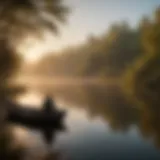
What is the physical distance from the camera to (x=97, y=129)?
10.9 feet

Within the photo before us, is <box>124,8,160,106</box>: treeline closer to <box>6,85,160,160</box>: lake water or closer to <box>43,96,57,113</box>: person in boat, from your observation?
<box>6,85,160,160</box>: lake water

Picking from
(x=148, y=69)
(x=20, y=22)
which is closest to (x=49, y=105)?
(x=20, y=22)

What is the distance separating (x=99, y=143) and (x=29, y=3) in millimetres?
1583

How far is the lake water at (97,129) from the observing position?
9.14 ft

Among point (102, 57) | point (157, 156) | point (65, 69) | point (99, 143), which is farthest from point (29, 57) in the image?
point (157, 156)

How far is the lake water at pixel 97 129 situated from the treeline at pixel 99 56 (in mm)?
182

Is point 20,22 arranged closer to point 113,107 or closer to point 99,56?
point 99,56

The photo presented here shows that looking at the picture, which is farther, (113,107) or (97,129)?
(113,107)

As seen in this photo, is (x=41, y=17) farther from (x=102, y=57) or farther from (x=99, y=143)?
(x=99, y=143)

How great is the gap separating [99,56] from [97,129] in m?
0.83

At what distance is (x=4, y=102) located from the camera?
335 centimetres

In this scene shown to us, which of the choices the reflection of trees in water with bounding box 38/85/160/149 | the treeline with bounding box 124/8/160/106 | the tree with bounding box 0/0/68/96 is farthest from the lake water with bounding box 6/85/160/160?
the tree with bounding box 0/0/68/96

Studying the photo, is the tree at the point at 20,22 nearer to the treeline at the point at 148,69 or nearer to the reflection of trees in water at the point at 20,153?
the reflection of trees in water at the point at 20,153

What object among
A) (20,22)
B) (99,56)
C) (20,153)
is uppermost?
(20,22)
